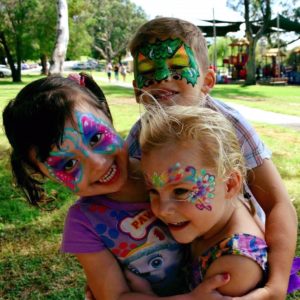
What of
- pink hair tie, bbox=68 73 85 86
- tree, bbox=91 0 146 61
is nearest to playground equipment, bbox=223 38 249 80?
pink hair tie, bbox=68 73 85 86

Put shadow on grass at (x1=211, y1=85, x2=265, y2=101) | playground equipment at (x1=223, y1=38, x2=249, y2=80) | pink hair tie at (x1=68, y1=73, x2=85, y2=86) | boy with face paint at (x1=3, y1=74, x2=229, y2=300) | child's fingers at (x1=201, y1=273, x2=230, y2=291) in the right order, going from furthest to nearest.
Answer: playground equipment at (x1=223, y1=38, x2=249, y2=80) < shadow on grass at (x1=211, y1=85, x2=265, y2=101) < pink hair tie at (x1=68, y1=73, x2=85, y2=86) < boy with face paint at (x1=3, y1=74, x2=229, y2=300) < child's fingers at (x1=201, y1=273, x2=230, y2=291)

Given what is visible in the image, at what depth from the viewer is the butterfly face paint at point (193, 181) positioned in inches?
58.8

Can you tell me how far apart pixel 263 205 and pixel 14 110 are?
1126 mm

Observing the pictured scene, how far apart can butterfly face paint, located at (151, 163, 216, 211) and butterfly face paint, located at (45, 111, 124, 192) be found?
0.23 m

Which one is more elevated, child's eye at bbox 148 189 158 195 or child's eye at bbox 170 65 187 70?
Result: child's eye at bbox 170 65 187 70

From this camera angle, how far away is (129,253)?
1.63m

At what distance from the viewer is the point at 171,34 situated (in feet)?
6.78

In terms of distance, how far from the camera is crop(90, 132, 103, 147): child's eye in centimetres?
157

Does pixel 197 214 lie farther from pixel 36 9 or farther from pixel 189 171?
pixel 36 9

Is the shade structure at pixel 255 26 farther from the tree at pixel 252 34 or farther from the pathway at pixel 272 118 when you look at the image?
the pathway at pixel 272 118

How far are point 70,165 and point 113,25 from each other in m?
74.9

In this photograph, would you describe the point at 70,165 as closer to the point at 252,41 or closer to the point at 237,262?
the point at 237,262

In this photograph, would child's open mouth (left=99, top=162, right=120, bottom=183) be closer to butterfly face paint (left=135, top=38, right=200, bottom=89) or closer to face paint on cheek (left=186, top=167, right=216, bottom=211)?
face paint on cheek (left=186, top=167, right=216, bottom=211)

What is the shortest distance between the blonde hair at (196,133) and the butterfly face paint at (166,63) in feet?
1.60
